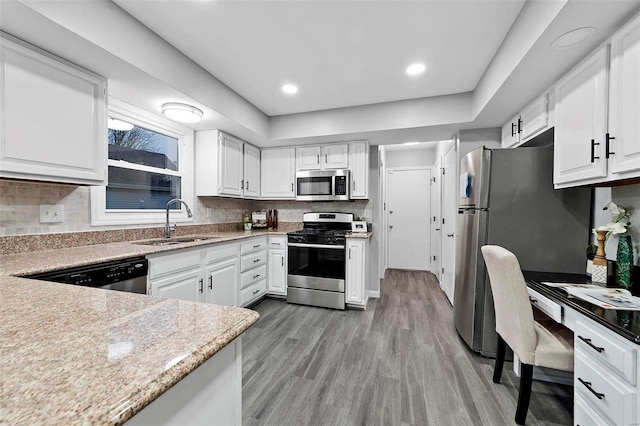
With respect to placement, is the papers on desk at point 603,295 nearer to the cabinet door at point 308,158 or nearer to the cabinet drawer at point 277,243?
the cabinet drawer at point 277,243

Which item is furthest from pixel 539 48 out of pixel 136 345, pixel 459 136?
pixel 136 345

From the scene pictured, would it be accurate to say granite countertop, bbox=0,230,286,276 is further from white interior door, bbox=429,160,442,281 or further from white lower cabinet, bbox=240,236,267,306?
white interior door, bbox=429,160,442,281

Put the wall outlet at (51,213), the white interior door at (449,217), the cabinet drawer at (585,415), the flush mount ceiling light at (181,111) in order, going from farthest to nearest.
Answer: the white interior door at (449,217), the flush mount ceiling light at (181,111), the wall outlet at (51,213), the cabinet drawer at (585,415)

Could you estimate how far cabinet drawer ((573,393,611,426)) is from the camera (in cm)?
114

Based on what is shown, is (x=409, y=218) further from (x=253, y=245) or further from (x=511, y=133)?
(x=253, y=245)

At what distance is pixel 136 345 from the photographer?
23.1 inches

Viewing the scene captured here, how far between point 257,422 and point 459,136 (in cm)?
335

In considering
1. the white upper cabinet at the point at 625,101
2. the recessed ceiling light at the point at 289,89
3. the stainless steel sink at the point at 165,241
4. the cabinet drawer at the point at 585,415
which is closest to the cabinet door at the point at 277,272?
the stainless steel sink at the point at 165,241

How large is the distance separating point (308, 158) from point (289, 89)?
111 cm

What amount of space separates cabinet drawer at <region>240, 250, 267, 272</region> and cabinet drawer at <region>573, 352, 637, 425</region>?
2.81 m

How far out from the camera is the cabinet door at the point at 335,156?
3.67 m

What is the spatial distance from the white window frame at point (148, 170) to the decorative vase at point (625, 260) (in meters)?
3.39

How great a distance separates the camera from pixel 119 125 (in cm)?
248

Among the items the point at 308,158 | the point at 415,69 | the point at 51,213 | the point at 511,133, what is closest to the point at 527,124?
the point at 511,133
